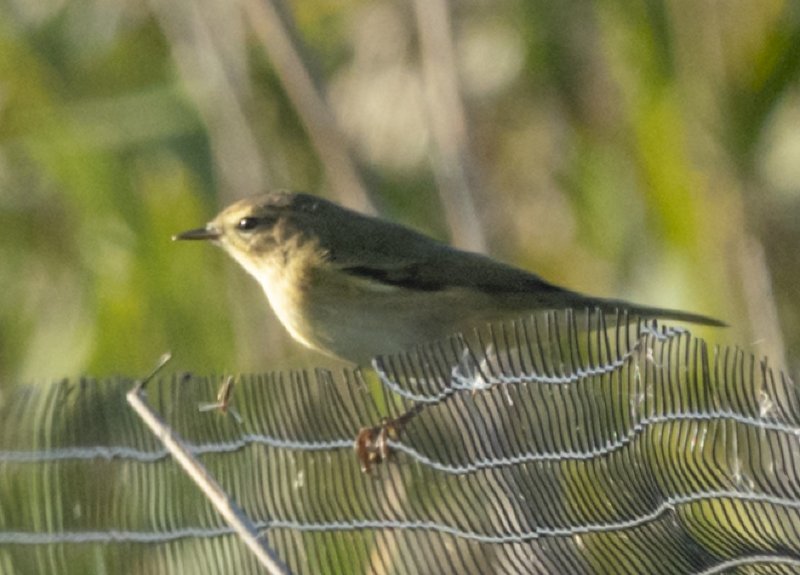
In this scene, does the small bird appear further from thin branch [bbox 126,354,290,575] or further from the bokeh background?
thin branch [bbox 126,354,290,575]

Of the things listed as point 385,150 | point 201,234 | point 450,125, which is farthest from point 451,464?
point 385,150

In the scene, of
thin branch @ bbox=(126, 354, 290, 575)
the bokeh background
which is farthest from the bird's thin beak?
thin branch @ bbox=(126, 354, 290, 575)

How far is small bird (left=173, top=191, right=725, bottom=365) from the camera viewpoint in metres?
2.90

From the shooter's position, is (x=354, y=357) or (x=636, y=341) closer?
(x=636, y=341)

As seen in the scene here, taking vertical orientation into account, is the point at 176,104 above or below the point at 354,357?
above

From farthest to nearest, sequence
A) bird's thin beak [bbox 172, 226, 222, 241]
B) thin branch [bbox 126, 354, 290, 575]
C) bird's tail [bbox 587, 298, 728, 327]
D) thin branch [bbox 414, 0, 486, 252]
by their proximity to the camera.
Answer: thin branch [bbox 414, 0, 486, 252]
bird's thin beak [bbox 172, 226, 222, 241]
bird's tail [bbox 587, 298, 728, 327]
thin branch [bbox 126, 354, 290, 575]

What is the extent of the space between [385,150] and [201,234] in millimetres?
1095

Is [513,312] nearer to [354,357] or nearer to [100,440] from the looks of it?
[354,357]

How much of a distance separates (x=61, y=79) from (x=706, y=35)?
178 centimetres

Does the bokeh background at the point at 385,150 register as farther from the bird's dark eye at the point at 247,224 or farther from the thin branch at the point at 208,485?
the thin branch at the point at 208,485

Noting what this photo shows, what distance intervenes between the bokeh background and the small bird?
1.05 feet

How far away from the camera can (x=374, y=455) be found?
1.66 meters

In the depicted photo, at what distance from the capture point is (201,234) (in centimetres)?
326

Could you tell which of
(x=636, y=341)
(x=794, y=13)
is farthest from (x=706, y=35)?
(x=636, y=341)
